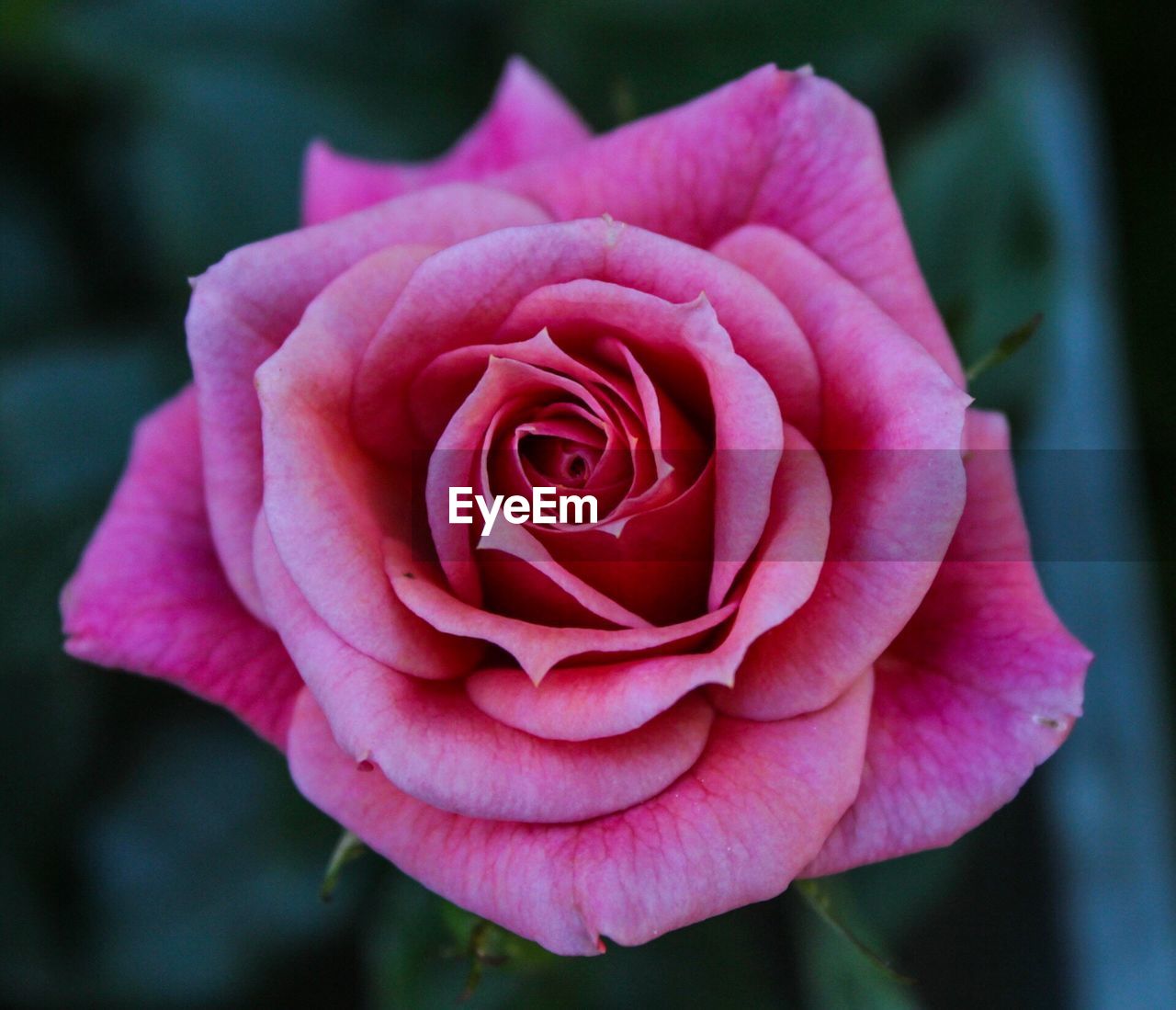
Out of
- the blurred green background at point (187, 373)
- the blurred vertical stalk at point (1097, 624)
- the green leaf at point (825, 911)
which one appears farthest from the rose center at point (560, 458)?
the blurred vertical stalk at point (1097, 624)

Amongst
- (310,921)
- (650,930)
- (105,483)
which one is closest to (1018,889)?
(310,921)

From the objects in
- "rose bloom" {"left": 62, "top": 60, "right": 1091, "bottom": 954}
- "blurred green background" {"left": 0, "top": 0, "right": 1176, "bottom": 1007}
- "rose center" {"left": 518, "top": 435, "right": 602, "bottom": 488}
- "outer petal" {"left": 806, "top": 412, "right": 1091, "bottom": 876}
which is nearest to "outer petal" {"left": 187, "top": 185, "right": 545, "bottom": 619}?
"rose bloom" {"left": 62, "top": 60, "right": 1091, "bottom": 954}

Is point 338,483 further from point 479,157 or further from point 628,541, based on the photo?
point 479,157

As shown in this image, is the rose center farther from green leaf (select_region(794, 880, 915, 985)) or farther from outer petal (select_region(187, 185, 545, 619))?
green leaf (select_region(794, 880, 915, 985))

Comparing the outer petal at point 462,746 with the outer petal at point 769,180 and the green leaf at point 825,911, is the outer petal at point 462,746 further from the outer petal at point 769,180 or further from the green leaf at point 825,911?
the outer petal at point 769,180

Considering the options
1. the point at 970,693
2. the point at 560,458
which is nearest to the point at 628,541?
the point at 560,458

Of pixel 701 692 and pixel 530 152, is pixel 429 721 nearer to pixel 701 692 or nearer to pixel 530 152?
pixel 701 692
